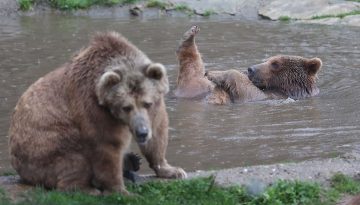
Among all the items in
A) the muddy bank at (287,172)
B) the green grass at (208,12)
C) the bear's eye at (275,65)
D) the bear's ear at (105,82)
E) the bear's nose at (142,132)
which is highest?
the bear's ear at (105,82)

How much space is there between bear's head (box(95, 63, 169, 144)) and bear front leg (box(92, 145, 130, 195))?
12.0 inches

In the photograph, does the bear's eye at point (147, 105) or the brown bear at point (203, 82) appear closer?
the bear's eye at point (147, 105)

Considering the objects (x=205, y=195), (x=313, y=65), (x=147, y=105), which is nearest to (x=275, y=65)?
(x=313, y=65)

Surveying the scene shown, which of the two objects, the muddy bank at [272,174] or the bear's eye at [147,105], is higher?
the bear's eye at [147,105]

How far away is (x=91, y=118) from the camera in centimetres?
659

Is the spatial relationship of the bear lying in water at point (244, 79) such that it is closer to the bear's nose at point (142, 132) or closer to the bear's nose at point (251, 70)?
the bear's nose at point (251, 70)

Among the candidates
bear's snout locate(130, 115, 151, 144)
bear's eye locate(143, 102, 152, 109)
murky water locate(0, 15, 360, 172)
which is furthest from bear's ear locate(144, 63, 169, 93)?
murky water locate(0, 15, 360, 172)

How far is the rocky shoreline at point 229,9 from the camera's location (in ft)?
71.1

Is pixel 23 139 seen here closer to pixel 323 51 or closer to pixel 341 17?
pixel 323 51

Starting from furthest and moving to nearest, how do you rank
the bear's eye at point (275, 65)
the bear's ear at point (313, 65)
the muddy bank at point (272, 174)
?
the bear's eye at point (275, 65), the bear's ear at point (313, 65), the muddy bank at point (272, 174)

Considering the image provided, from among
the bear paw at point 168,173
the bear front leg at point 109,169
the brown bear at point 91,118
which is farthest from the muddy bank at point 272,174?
the bear front leg at point 109,169

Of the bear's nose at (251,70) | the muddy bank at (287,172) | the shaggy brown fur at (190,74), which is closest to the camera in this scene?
the muddy bank at (287,172)

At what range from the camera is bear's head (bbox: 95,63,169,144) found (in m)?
6.28

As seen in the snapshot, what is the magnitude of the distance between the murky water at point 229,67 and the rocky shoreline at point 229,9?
80 centimetres
